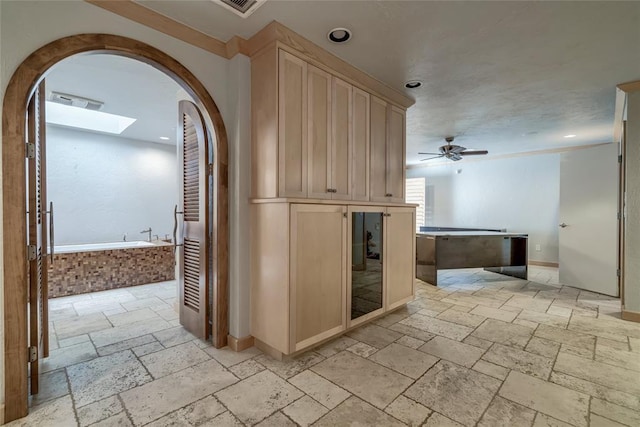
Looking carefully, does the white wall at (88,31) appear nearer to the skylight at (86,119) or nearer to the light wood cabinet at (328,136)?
the light wood cabinet at (328,136)

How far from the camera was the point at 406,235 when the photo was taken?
330 centimetres

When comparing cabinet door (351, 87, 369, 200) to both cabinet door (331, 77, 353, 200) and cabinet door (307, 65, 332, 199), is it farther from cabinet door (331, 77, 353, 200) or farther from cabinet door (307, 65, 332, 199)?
cabinet door (307, 65, 332, 199)

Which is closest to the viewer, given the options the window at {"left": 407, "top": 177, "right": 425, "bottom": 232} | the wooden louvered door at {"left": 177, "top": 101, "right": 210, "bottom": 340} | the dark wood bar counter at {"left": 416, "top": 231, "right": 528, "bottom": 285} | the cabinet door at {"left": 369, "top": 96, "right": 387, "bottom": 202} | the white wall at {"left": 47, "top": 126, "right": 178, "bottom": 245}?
the wooden louvered door at {"left": 177, "top": 101, "right": 210, "bottom": 340}

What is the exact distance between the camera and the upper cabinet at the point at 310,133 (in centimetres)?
221

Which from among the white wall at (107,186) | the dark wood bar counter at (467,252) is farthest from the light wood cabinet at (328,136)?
the white wall at (107,186)

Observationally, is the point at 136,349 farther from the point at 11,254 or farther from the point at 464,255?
the point at 464,255

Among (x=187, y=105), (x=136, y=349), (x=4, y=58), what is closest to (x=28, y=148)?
(x=4, y=58)

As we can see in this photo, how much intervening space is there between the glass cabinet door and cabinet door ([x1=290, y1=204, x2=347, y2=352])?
0.15 m

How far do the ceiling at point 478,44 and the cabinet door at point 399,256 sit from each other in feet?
4.79

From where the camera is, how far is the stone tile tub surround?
3.88 metres

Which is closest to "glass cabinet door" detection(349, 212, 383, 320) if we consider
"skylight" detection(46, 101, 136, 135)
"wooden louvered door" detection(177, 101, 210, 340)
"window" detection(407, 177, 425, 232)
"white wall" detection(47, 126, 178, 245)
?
"wooden louvered door" detection(177, 101, 210, 340)

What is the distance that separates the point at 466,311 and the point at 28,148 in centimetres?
412

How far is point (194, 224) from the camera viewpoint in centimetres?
270

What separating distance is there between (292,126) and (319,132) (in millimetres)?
293
